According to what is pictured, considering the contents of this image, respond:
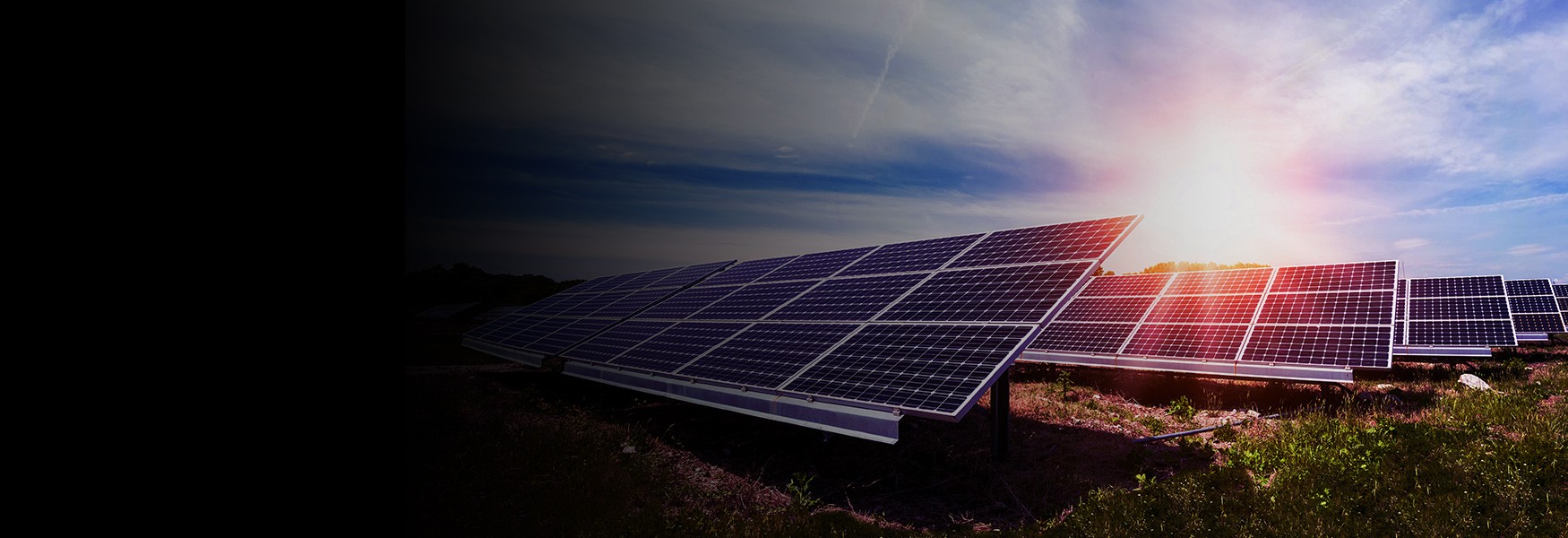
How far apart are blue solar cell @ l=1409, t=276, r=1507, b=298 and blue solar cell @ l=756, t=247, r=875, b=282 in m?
20.1

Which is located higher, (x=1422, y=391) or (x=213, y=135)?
(x=213, y=135)

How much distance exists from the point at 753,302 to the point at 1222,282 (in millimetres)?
13108

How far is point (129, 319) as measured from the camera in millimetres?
2180

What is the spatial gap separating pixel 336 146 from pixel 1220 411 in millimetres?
14079

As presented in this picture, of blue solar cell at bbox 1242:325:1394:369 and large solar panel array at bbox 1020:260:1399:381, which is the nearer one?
blue solar cell at bbox 1242:325:1394:369

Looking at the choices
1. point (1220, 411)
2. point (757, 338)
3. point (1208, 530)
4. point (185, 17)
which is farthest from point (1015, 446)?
point (185, 17)

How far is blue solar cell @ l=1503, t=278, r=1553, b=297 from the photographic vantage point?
2284cm

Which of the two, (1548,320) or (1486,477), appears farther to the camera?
(1548,320)

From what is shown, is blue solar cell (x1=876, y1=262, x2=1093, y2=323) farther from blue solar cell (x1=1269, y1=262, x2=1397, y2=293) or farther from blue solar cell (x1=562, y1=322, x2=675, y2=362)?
blue solar cell (x1=1269, y1=262, x2=1397, y2=293)

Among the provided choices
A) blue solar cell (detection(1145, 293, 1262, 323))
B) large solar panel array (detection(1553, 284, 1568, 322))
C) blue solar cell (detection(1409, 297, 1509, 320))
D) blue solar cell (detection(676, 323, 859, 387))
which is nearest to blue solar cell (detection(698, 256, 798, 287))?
blue solar cell (detection(676, 323, 859, 387))

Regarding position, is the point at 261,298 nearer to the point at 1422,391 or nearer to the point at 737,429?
the point at 737,429

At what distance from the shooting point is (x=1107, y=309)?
16.9m

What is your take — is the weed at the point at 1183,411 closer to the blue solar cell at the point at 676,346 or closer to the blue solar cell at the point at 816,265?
the blue solar cell at the point at 816,265

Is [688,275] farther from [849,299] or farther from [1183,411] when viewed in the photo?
[1183,411]
